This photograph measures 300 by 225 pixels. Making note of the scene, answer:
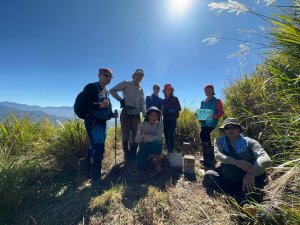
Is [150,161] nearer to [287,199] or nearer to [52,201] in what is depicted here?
[52,201]

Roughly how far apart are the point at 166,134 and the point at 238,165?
258 cm

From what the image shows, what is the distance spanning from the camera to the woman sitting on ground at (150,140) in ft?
16.8

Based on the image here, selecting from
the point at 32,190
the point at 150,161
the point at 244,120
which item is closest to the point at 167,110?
the point at 150,161

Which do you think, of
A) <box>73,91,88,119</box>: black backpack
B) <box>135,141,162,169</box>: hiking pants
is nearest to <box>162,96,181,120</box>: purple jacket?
<box>135,141,162,169</box>: hiking pants

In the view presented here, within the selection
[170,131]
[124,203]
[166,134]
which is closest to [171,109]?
[170,131]

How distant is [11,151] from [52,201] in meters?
1.80

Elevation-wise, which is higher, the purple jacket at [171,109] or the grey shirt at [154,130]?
the purple jacket at [171,109]

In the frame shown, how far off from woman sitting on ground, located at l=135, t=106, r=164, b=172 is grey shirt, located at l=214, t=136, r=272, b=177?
1.36 meters

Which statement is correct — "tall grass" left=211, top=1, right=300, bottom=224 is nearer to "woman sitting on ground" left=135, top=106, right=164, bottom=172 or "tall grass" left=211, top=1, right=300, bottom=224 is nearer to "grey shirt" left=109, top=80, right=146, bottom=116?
"woman sitting on ground" left=135, top=106, right=164, bottom=172

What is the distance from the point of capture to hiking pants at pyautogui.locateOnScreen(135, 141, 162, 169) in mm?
5105

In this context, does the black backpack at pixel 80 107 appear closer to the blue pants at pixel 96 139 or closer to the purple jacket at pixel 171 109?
the blue pants at pixel 96 139

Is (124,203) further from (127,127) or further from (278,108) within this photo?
(278,108)

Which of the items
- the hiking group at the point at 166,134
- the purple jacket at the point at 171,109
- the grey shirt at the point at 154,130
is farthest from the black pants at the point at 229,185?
the purple jacket at the point at 171,109

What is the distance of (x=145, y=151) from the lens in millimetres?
5152
